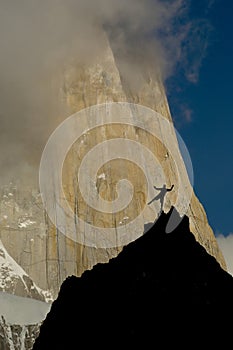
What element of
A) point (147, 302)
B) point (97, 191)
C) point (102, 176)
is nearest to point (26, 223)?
point (97, 191)

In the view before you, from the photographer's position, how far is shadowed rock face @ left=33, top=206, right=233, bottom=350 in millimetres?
16922

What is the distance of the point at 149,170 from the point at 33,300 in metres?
29.4

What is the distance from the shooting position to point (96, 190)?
98.4 metres

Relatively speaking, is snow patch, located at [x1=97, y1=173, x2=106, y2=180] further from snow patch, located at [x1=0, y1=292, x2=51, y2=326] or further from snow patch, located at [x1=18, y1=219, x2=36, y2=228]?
snow patch, located at [x1=0, y1=292, x2=51, y2=326]

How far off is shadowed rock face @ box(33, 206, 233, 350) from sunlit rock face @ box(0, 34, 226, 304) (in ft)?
239

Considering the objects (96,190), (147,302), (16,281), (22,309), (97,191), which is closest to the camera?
(147,302)

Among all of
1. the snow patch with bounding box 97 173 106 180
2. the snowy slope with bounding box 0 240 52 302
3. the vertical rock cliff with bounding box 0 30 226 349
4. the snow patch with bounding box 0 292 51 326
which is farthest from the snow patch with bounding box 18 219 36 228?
the snow patch with bounding box 0 292 51 326

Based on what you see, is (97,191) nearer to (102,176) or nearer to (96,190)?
(96,190)

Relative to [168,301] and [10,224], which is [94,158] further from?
[168,301]

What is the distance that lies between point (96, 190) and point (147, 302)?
81076mm

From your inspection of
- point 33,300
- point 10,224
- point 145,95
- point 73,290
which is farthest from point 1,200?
point 73,290

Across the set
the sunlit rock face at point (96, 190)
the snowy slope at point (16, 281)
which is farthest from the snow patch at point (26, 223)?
the snowy slope at point (16, 281)

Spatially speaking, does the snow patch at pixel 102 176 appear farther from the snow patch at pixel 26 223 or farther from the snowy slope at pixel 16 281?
the snowy slope at pixel 16 281

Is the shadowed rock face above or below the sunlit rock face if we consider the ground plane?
below
